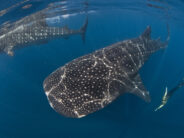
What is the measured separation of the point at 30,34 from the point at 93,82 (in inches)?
354

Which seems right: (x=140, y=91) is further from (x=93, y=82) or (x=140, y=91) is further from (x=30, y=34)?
(x=30, y=34)

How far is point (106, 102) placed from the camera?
5.56 metres

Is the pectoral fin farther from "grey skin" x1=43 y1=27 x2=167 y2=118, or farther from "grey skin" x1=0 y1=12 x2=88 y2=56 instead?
"grey skin" x1=0 y1=12 x2=88 y2=56

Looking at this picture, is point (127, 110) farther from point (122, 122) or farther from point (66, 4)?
point (66, 4)

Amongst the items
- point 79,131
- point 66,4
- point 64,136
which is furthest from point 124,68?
point 66,4

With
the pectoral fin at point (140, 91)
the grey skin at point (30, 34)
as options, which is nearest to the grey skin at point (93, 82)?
the pectoral fin at point (140, 91)

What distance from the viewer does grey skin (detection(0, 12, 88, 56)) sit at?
41.7 ft

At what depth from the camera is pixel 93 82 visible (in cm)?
568

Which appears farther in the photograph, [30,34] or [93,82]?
[30,34]

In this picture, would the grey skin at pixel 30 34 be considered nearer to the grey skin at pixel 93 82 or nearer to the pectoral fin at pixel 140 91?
the grey skin at pixel 93 82

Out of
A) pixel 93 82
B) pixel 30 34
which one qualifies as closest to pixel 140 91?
pixel 93 82

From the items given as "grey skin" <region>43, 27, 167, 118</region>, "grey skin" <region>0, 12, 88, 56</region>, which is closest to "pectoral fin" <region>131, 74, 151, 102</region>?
"grey skin" <region>43, 27, 167, 118</region>

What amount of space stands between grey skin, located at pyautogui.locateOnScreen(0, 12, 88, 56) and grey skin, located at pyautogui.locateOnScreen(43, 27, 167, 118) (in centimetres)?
637

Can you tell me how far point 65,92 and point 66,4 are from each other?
9.81 meters
